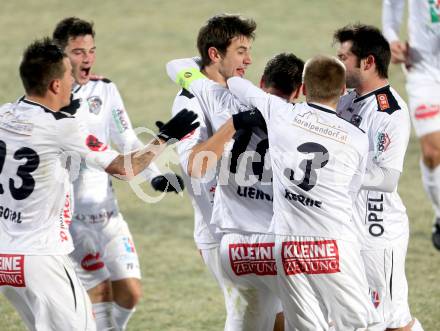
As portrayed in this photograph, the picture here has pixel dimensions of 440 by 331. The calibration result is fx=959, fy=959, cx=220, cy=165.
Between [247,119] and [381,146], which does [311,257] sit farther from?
[381,146]

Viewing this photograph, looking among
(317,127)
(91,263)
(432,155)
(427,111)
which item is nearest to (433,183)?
(432,155)

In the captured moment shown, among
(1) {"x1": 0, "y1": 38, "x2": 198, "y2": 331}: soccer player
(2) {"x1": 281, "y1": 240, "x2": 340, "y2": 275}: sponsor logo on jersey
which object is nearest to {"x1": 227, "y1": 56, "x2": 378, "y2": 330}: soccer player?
(2) {"x1": 281, "y1": 240, "x2": 340, "y2": 275}: sponsor logo on jersey

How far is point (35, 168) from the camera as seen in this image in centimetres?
588

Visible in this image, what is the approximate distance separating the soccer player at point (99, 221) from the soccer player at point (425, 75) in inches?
94.3

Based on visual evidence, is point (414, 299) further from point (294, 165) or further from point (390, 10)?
point (294, 165)

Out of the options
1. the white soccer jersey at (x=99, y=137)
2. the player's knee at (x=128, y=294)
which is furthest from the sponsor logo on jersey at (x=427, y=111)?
the player's knee at (x=128, y=294)

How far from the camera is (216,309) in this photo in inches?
336

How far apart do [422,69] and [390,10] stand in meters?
0.65

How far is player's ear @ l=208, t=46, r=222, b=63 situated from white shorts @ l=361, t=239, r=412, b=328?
1.64m

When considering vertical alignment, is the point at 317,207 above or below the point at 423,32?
below

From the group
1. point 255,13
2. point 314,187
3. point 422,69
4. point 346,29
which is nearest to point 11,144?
point 314,187

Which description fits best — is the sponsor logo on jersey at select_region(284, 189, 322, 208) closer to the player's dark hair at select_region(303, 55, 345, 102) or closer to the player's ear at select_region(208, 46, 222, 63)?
the player's dark hair at select_region(303, 55, 345, 102)

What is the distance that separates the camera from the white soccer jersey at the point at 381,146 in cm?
625

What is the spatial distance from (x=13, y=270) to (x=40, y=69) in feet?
4.08
